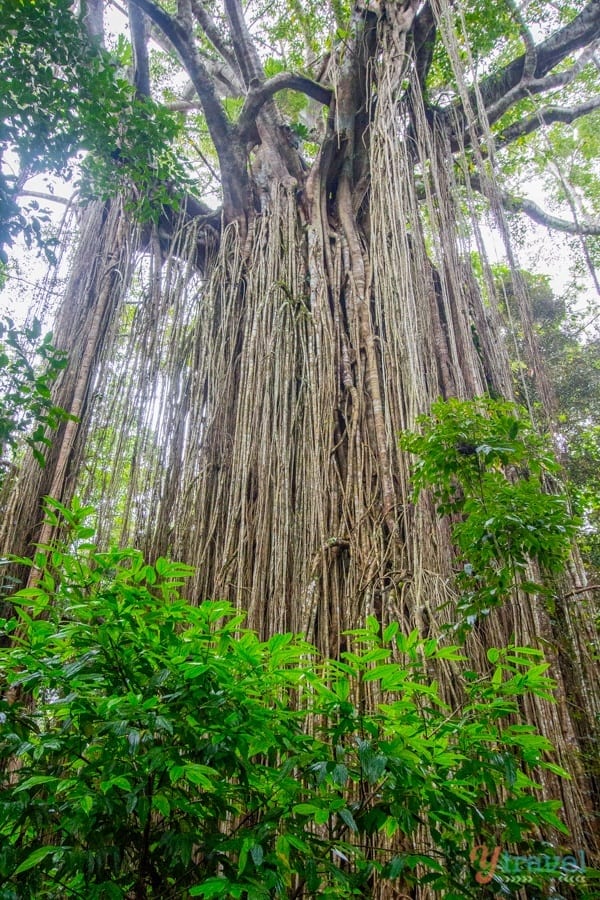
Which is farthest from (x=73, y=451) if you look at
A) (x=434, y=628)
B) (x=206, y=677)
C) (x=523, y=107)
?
(x=523, y=107)

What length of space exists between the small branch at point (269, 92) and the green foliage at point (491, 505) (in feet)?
10.4

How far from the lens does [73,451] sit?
3.80 metres

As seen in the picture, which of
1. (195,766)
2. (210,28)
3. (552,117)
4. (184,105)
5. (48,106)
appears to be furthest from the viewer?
(184,105)

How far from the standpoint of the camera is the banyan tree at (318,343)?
2.69 meters

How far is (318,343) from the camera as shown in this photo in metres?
3.54

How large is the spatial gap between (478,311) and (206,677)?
3.22 metres

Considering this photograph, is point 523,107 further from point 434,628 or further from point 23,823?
point 23,823

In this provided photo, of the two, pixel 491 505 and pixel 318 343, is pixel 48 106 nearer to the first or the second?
pixel 318 343

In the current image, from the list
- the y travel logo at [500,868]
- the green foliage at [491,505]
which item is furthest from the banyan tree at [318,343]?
the y travel logo at [500,868]

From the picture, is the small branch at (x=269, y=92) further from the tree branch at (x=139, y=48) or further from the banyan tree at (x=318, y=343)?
the tree branch at (x=139, y=48)

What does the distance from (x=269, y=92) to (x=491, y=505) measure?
11.9ft

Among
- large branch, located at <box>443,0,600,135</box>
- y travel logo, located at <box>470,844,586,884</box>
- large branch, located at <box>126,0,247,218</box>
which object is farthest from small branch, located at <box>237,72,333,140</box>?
y travel logo, located at <box>470,844,586,884</box>

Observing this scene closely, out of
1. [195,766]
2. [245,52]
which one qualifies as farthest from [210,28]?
[195,766]

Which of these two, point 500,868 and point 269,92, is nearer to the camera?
point 500,868
